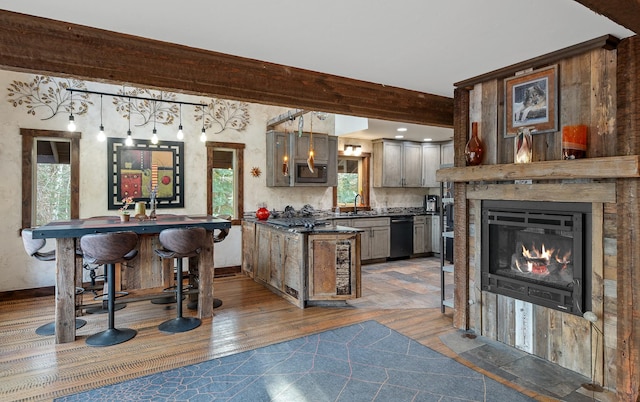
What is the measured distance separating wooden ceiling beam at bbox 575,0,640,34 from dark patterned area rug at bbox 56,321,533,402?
229 cm

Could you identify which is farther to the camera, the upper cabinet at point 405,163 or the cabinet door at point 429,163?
the cabinet door at point 429,163

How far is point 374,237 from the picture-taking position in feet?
22.8

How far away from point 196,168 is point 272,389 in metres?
4.07

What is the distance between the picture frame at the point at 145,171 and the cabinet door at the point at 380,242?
11.3ft

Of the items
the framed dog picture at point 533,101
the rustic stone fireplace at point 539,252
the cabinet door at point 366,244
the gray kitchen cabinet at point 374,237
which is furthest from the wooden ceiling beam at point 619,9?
the cabinet door at point 366,244

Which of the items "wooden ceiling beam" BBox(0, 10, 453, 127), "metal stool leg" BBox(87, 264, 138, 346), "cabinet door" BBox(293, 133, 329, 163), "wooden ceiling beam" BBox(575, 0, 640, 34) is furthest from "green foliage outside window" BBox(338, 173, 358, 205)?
"wooden ceiling beam" BBox(575, 0, 640, 34)

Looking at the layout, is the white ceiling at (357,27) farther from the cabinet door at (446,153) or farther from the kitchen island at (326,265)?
the cabinet door at (446,153)

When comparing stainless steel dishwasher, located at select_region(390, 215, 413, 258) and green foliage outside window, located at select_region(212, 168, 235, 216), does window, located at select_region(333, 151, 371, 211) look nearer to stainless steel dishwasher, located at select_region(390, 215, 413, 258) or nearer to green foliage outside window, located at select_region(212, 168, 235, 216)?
stainless steel dishwasher, located at select_region(390, 215, 413, 258)

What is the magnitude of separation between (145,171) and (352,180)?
3.93 meters

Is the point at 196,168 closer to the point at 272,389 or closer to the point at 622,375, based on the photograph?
the point at 272,389

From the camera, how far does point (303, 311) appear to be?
14.0ft

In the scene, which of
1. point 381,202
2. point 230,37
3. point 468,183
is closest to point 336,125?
point 381,202

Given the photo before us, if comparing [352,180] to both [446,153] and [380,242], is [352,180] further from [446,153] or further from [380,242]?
[446,153]

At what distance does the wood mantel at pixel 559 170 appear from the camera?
7.70 ft
